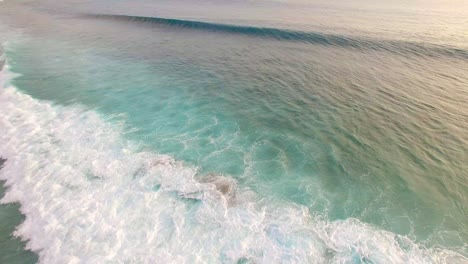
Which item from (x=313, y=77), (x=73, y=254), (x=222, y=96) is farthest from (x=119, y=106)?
(x=313, y=77)

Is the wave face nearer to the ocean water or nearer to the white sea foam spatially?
the ocean water

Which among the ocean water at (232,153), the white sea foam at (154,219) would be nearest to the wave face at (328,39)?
the ocean water at (232,153)

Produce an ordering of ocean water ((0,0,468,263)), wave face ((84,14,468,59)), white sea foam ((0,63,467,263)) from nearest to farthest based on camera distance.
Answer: white sea foam ((0,63,467,263)), ocean water ((0,0,468,263)), wave face ((84,14,468,59))

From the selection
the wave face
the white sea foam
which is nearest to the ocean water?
the white sea foam

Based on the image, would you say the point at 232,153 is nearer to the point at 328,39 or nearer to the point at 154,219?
the point at 154,219

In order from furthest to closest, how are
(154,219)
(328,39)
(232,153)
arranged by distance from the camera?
(328,39) → (232,153) → (154,219)

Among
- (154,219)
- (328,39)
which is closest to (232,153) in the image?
(154,219)

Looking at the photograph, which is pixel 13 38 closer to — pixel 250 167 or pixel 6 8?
pixel 6 8
